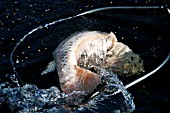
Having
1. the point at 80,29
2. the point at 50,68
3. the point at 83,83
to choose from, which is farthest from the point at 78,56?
the point at 80,29

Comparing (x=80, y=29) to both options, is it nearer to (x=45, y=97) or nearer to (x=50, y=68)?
(x=50, y=68)

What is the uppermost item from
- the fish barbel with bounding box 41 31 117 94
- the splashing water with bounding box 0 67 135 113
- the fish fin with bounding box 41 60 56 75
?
the fish barbel with bounding box 41 31 117 94

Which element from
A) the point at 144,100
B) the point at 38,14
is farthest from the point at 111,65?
the point at 38,14

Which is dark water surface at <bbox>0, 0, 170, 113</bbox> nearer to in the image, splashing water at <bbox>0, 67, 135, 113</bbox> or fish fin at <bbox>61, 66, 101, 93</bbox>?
splashing water at <bbox>0, 67, 135, 113</bbox>

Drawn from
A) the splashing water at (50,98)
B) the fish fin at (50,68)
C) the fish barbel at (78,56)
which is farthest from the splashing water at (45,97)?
the fish fin at (50,68)

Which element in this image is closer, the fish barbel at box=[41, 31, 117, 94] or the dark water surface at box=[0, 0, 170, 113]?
the fish barbel at box=[41, 31, 117, 94]

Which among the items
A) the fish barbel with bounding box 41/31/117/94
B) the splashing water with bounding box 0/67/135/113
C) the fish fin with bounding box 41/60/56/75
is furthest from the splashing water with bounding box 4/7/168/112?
the fish fin with bounding box 41/60/56/75

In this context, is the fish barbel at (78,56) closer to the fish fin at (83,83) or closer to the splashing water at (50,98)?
the fish fin at (83,83)

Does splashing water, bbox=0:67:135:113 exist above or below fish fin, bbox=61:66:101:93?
below
